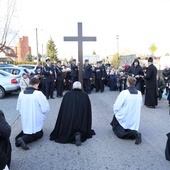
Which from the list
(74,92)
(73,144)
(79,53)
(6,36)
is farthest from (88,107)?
(6,36)

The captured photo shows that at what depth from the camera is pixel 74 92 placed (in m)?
5.78

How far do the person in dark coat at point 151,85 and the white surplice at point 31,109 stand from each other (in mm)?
5752

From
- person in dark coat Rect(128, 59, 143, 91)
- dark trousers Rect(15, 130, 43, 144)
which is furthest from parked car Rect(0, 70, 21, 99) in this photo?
dark trousers Rect(15, 130, 43, 144)

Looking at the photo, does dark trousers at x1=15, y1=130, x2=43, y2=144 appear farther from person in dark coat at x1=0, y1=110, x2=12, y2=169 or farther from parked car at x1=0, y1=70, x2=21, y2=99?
parked car at x1=0, y1=70, x2=21, y2=99

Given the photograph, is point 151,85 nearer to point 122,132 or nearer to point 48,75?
point 122,132

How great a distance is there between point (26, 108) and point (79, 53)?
246 inches

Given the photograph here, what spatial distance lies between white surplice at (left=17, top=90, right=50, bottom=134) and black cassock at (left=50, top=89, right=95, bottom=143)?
0.51 m

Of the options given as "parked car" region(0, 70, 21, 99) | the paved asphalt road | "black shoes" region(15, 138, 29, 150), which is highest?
"parked car" region(0, 70, 21, 99)

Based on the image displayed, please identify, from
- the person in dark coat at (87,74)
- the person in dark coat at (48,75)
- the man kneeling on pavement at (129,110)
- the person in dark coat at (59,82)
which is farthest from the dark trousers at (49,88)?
the man kneeling on pavement at (129,110)

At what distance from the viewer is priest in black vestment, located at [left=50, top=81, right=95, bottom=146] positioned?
5.60 m

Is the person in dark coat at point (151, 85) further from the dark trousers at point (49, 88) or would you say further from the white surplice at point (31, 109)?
the white surplice at point (31, 109)

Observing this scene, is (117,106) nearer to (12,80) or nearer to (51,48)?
(12,80)

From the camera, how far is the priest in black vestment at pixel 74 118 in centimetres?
560

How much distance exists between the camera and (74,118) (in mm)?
5613
